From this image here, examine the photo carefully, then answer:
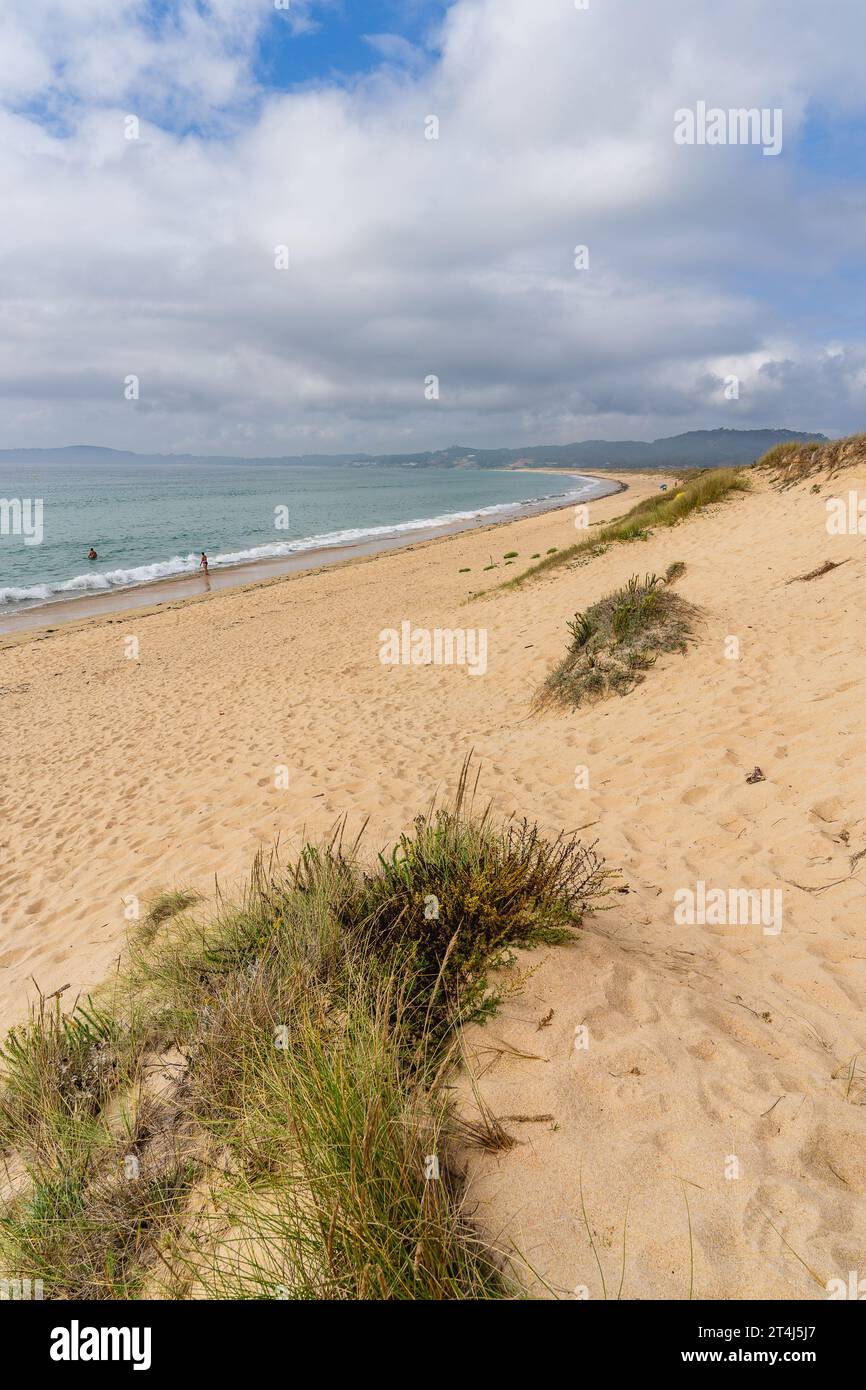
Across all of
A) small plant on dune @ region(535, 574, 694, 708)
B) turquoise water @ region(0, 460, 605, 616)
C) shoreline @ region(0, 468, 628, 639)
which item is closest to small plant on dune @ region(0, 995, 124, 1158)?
small plant on dune @ region(535, 574, 694, 708)

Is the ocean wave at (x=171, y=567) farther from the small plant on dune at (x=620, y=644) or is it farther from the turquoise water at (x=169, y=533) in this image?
the small plant on dune at (x=620, y=644)

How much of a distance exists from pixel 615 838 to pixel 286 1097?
144 inches

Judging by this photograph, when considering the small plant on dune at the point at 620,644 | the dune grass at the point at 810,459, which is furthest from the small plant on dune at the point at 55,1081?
the dune grass at the point at 810,459

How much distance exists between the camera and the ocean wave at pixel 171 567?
27.2m

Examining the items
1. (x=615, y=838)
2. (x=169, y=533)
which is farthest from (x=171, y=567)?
(x=615, y=838)

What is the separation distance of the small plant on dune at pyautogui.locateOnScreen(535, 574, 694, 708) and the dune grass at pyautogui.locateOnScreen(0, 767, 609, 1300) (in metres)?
4.99

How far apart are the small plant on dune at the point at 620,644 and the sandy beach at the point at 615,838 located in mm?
294

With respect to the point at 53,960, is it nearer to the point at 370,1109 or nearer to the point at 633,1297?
the point at 370,1109

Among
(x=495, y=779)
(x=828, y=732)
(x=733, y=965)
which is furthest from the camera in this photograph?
(x=495, y=779)

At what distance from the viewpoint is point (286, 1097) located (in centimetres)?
217

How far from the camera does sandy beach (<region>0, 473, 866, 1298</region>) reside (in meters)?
2.12

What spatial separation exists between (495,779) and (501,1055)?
4220mm
